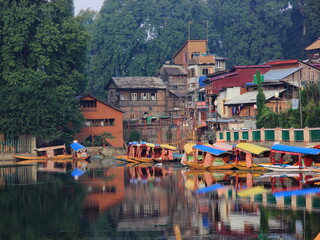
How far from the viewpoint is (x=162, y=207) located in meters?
33.8

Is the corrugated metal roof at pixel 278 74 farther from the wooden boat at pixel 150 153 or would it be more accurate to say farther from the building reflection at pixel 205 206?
the building reflection at pixel 205 206

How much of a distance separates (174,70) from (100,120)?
64.0 feet

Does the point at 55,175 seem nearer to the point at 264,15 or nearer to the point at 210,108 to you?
the point at 210,108

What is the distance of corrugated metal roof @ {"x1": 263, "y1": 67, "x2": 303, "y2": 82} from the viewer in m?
68.1

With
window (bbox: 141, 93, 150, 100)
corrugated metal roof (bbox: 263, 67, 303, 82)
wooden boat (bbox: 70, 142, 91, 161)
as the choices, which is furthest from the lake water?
window (bbox: 141, 93, 150, 100)

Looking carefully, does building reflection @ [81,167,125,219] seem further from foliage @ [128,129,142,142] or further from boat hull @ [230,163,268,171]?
foliage @ [128,129,142,142]

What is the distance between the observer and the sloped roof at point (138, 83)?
300ft

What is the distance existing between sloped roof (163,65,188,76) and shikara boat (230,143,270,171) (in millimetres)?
46945

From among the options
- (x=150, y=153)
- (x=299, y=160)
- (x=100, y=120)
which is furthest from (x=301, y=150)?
(x=100, y=120)

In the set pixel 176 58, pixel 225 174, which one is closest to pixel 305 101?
pixel 225 174

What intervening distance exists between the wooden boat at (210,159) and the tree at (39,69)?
934 inches

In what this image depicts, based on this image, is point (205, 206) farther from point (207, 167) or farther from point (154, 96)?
point (154, 96)

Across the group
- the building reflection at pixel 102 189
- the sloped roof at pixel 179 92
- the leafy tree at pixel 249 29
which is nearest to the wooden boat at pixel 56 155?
the building reflection at pixel 102 189

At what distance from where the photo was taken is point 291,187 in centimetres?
3819
